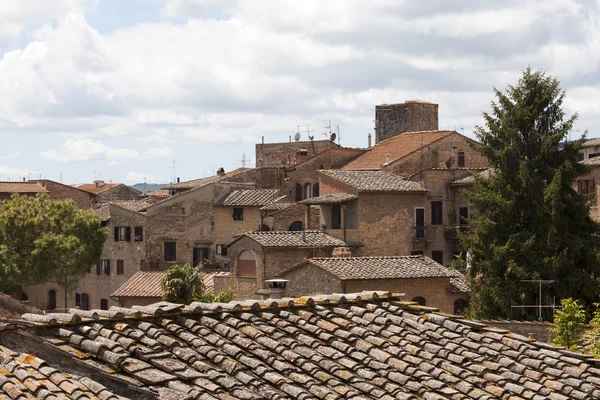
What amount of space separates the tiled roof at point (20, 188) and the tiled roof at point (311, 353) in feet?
227

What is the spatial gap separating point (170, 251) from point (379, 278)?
31.3 m

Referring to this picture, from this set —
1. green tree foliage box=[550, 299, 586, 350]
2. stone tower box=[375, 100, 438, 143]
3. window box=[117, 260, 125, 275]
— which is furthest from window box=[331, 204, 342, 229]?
green tree foliage box=[550, 299, 586, 350]

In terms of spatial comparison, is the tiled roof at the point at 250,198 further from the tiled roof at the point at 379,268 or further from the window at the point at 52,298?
the tiled roof at the point at 379,268

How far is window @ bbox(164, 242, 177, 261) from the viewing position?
224 ft

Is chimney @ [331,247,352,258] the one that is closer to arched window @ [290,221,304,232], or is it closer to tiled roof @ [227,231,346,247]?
tiled roof @ [227,231,346,247]

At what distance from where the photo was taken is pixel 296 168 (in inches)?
2608

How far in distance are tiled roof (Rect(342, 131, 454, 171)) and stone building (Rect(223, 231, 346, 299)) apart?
14265 millimetres

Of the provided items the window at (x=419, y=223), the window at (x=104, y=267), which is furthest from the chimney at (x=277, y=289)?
the window at (x=104, y=267)

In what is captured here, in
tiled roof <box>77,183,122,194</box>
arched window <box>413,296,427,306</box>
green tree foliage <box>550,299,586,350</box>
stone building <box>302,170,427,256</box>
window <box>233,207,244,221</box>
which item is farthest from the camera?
tiled roof <box>77,183,122,194</box>

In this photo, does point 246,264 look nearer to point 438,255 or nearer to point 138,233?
point 438,255

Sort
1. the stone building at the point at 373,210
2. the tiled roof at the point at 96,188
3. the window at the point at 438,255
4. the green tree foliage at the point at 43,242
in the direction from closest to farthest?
the stone building at the point at 373,210 → the window at the point at 438,255 → the green tree foliage at the point at 43,242 → the tiled roof at the point at 96,188

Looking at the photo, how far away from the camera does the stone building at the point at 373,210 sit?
2099 inches

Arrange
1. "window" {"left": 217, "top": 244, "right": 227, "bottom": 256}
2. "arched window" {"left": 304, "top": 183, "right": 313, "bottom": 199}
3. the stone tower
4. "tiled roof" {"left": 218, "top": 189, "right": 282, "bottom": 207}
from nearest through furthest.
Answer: "tiled roof" {"left": 218, "top": 189, "right": 282, "bottom": 207}
"arched window" {"left": 304, "top": 183, "right": 313, "bottom": 199}
"window" {"left": 217, "top": 244, "right": 227, "bottom": 256}
the stone tower

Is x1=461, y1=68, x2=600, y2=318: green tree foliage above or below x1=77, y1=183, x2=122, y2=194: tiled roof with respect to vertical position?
below
